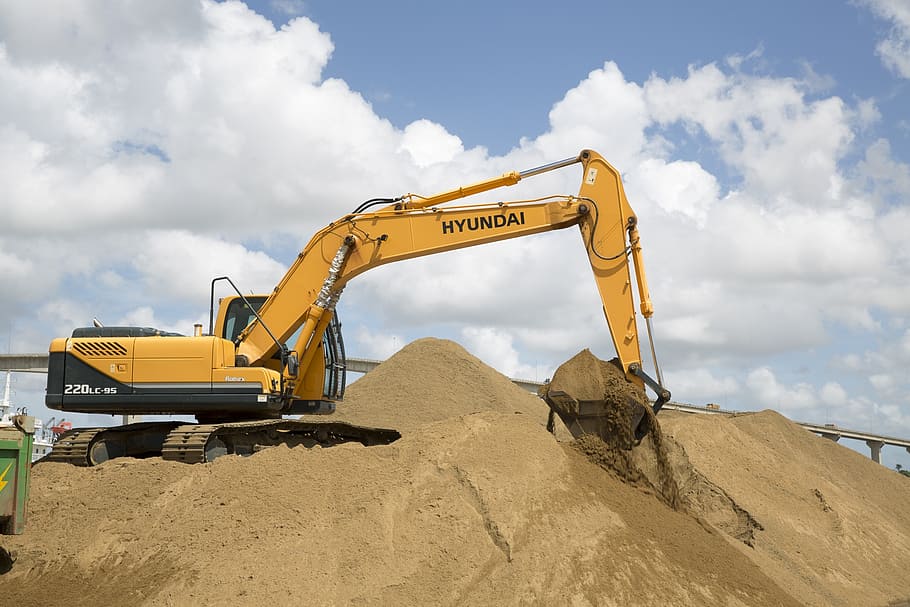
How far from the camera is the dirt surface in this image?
26.5ft

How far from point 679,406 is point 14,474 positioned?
32.1 m

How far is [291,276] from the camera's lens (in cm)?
1280

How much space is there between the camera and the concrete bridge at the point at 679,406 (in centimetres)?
3116

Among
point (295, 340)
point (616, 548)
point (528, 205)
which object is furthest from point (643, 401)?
point (295, 340)

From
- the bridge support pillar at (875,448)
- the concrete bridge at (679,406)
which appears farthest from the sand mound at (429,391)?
the bridge support pillar at (875,448)

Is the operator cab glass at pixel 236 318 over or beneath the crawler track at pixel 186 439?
over

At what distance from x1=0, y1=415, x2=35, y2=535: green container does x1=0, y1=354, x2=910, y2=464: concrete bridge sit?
24.9 meters

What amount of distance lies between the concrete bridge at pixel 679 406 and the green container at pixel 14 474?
24933 millimetres

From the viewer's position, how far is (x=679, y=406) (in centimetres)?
3691

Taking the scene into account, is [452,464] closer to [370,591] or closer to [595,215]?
[370,591]

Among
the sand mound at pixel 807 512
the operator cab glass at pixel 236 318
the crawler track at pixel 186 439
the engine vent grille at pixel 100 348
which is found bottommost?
the sand mound at pixel 807 512

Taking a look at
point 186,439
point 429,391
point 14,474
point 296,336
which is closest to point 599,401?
point 296,336

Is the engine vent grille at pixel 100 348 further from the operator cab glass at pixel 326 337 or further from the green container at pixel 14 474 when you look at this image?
the green container at pixel 14 474

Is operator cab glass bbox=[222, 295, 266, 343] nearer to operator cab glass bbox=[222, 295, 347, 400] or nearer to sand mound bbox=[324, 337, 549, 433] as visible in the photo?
operator cab glass bbox=[222, 295, 347, 400]
